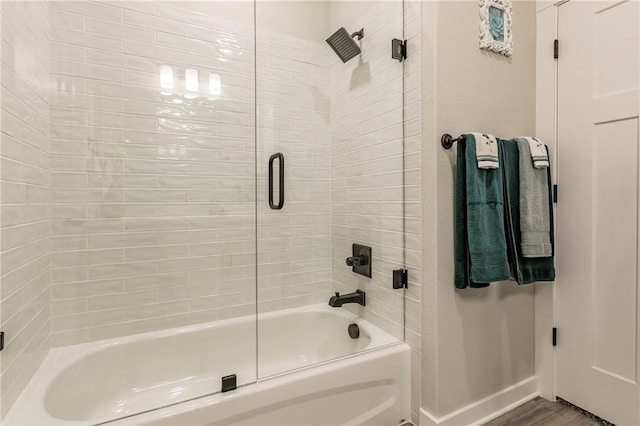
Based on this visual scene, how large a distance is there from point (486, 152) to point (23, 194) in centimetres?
197

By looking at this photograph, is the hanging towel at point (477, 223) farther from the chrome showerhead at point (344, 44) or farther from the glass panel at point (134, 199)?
the glass panel at point (134, 199)

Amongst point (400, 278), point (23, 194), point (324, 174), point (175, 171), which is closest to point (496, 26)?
point (324, 174)

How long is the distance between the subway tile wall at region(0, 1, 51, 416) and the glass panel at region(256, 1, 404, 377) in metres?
1.03

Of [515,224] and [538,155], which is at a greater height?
[538,155]

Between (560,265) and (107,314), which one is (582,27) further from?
(107,314)

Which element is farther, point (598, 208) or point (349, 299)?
point (349, 299)

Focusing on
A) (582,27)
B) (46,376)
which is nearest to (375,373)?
(46,376)

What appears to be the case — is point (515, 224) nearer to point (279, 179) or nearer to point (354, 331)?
point (354, 331)

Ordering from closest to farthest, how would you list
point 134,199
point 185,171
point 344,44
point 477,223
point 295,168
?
point 477,223 < point 134,199 < point 185,171 < point 344,44 < point 295,168

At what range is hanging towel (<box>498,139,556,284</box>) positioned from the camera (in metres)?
1.55

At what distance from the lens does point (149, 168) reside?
1.83m

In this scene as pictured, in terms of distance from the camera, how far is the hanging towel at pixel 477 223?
146cm

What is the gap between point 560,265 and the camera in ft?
5.70

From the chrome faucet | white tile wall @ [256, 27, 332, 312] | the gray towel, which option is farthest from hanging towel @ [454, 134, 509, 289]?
white tile wall @ [256, 27, 332, 312]
